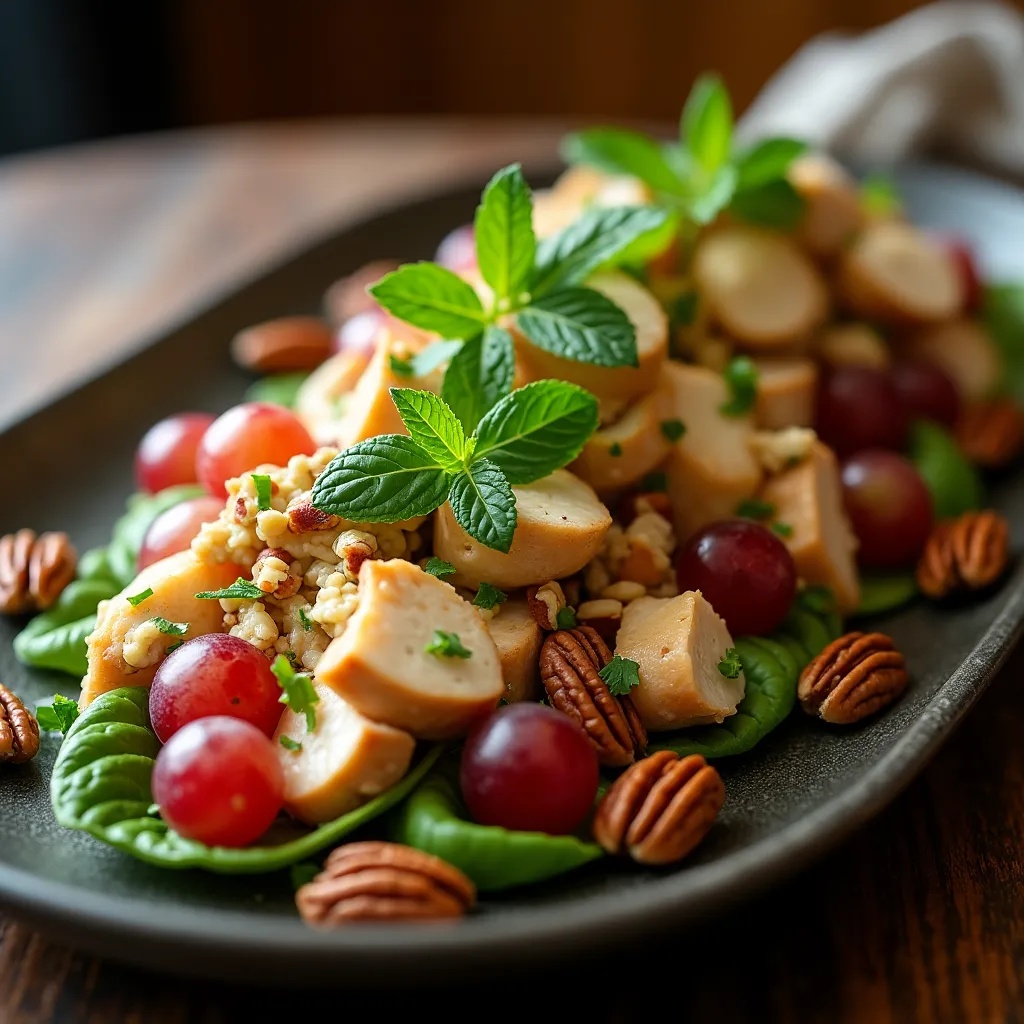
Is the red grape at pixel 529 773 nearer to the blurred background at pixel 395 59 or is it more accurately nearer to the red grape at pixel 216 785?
the red grape at pixel 216 785

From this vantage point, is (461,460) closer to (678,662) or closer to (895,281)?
(678,662)

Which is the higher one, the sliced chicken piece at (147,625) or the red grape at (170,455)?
the sliced chicken piece at (147,625)

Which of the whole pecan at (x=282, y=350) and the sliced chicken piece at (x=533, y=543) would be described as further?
the whole pecan at (x=282, y=350)

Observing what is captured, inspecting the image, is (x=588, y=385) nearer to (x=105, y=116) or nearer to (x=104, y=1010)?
(x=104, y=1010)

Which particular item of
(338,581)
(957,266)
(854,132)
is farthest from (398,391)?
(854,132)

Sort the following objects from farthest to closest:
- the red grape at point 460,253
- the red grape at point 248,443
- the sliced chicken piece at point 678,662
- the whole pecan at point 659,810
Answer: the red grape at point 460,253
the red grape at point 248,443
the sliced chicken piece at point 678,662
the whole pecan at point 659,810

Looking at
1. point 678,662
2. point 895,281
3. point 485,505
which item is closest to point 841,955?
point 678,662


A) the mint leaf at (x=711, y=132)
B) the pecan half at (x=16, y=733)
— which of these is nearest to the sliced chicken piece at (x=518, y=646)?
the pecan half at (x=16, y=733)
